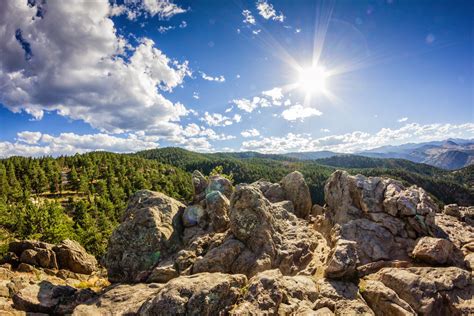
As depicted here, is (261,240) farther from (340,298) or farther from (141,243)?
(141,243)

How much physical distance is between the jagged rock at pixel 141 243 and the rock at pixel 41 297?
3604 mm

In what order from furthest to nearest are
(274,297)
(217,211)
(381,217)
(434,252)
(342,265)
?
1. (217,211)
2. (381,217)
3. (434,252)
4. (342,265)
5. (274,297)

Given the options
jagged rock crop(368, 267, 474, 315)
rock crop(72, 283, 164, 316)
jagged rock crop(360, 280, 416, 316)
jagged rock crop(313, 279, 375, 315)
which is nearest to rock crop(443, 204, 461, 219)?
jagged rock crop(368, 267, 474, 315)

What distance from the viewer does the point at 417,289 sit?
1510cm

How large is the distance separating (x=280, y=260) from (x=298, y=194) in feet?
58.9

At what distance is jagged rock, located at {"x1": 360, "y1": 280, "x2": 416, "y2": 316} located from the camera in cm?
1367

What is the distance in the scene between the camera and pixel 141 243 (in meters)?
21.0

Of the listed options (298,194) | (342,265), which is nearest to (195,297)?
(342,265)

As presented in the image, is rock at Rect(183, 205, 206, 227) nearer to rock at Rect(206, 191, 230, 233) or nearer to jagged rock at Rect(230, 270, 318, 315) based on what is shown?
rock at Rect(206, 191, 230, 233)

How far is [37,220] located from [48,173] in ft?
297

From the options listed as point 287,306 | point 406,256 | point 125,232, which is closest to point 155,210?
point 125,232

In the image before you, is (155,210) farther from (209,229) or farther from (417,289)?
(417,289)

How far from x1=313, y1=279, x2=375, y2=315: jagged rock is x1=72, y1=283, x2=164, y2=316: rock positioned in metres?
9.82

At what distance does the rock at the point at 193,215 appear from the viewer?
80.8 ft
